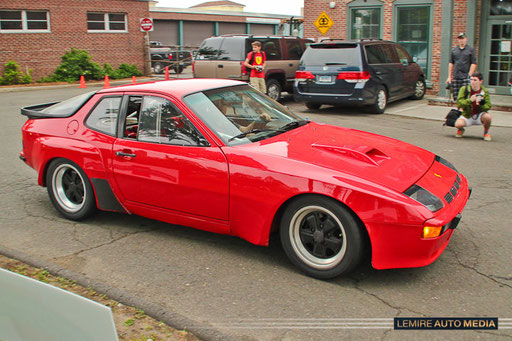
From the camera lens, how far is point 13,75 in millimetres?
23859

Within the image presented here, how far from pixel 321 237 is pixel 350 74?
375 inches

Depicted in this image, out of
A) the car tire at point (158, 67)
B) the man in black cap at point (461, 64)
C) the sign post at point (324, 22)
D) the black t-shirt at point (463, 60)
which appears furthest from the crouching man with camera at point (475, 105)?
the car tire at point (158, 67)

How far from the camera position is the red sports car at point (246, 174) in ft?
12.6

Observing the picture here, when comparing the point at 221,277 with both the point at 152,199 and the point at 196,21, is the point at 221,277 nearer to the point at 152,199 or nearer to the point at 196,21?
the point at 152,199

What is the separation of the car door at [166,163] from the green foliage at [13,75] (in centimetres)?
2112

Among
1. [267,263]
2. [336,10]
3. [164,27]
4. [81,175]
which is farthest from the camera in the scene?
[164,27]

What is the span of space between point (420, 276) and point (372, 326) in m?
0.90

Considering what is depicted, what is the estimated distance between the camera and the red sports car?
385 centimetres

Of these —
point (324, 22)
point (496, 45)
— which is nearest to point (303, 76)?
point (324, 22)

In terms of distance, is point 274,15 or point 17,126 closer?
point 17,126

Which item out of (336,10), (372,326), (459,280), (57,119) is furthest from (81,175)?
(336,10)

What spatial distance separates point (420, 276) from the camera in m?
4.16

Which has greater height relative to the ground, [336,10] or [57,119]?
[336,10]

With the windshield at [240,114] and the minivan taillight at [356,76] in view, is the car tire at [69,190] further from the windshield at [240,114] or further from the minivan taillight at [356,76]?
the minivan taillight at [356,76]
